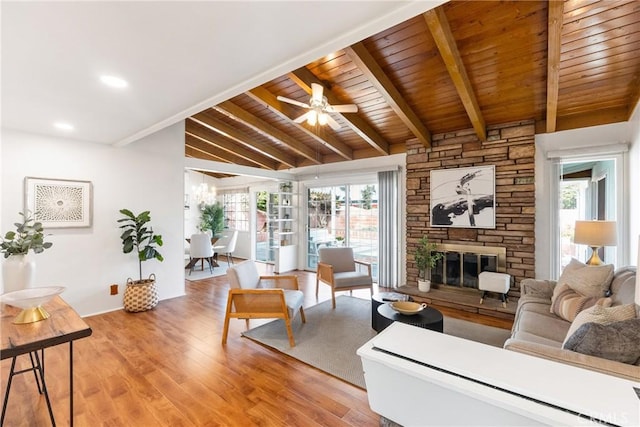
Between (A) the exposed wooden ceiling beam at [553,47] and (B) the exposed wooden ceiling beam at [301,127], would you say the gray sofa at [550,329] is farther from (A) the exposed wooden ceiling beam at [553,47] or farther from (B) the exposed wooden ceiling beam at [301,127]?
(B) the exposed wooden ceiling beam at [301,127]

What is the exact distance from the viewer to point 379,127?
471 cm

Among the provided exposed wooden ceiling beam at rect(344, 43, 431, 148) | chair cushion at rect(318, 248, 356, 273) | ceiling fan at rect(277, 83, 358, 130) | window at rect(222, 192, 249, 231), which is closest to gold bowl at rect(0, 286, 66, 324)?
ceiling fan at rect(277, 83, 358, 130)

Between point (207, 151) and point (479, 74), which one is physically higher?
point (479, 74)

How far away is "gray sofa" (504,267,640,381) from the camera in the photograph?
133 centimetres

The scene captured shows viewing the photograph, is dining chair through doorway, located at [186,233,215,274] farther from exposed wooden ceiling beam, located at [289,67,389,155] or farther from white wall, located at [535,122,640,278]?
white wall, located at [535,122,640,278]

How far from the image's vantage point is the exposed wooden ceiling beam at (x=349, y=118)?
3.25 metres

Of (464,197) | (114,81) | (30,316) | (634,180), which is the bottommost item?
(30,316)

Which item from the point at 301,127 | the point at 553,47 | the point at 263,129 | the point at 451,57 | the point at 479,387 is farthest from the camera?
the point at 263,129

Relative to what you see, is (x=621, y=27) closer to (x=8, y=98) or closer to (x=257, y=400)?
(x=257, y=400)

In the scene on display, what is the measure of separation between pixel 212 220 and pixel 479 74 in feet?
24.3

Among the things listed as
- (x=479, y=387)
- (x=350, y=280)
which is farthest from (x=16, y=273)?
(x=350, y=280)

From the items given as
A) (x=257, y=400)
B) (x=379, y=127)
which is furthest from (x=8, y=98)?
(x=379, y=127)

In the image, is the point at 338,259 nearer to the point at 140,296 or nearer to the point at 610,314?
the point at 140,296

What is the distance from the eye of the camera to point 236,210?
8562 millimetres
